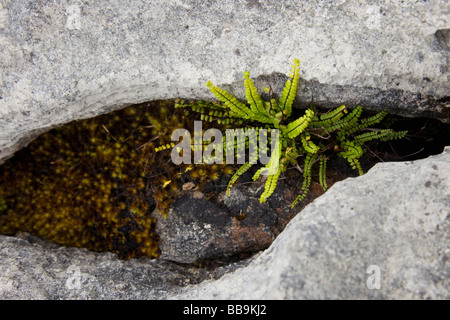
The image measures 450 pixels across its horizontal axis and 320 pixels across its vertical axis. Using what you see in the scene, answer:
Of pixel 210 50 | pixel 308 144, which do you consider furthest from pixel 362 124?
pixel 210 50

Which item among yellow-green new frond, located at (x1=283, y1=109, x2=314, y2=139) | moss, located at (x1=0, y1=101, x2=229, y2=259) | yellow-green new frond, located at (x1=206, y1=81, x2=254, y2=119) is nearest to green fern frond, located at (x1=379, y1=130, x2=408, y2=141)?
yellow-green new frond, located at (x1=283, y1=109, x2=314, y2=139)

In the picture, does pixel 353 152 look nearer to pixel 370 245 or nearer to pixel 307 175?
pixel 307 175

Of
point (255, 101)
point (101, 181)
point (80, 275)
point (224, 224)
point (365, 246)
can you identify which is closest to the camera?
point (365, 246)

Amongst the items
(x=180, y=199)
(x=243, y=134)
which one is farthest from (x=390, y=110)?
(x=180, y=199)

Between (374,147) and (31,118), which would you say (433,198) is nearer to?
(374,147)

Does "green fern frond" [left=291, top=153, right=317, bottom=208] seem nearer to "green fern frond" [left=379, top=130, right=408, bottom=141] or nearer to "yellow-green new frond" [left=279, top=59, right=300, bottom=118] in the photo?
"yellow-green new frond" [left=279, top=59, right=300, bottom=118]

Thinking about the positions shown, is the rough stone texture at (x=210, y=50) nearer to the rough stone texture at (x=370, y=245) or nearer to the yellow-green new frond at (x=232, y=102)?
the yellow-green new frond at (x=232, y=102)

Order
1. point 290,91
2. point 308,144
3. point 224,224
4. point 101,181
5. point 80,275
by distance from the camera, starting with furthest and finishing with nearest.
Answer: point 101,181, point 224,224, point 308,144, point 80,275, point 290,91
